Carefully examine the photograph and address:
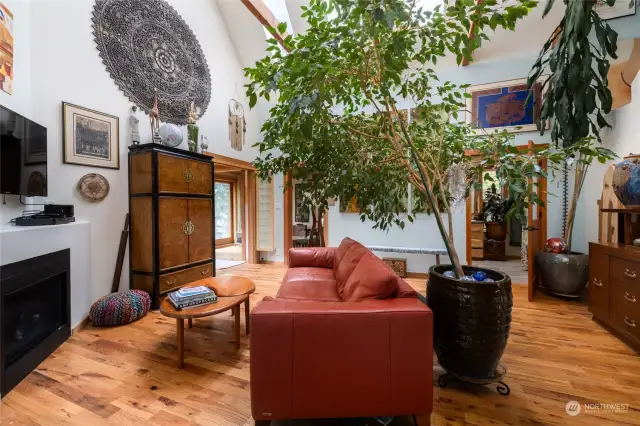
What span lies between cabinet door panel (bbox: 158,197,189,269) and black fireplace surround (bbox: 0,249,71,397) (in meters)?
0.78

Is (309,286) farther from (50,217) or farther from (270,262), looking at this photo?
(270,262)

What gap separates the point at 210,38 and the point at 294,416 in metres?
4.90

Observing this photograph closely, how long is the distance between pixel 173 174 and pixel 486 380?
3323 mm

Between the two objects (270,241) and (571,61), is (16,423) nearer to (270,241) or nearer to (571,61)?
(571,61)

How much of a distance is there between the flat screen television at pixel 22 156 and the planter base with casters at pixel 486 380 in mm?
3192

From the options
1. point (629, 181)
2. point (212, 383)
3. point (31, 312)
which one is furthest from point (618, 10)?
point (31, 312)

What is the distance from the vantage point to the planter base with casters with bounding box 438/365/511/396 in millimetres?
1528

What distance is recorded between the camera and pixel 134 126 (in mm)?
3086

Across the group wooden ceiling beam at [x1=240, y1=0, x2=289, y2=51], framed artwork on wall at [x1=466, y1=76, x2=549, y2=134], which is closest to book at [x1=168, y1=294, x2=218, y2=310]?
wooden ceiling beam at [x1=240, y1=0, x2=289, y2=51]

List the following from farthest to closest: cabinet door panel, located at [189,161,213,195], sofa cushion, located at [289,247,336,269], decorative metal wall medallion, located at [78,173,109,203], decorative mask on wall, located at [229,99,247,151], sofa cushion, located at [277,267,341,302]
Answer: decorative mask on wall, located at [229,99,247,151] < cabinet door panel, located at [189,161,213,195] < sofa cushion, located at [289,247,336,269] < decorative metal wall medallion, located at [78,173,109,203] < sofa cushion, located at [277,267,341,302]

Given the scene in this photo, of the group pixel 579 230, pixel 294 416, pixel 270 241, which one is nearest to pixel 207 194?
pixel 270 241

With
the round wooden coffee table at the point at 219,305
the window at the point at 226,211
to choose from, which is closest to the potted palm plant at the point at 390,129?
the round wooden coffee table at the point at 219,305

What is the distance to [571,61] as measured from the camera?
4.60 ft

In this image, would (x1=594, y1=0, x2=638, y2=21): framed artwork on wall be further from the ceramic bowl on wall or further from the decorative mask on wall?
the ceramic bowl on wall
